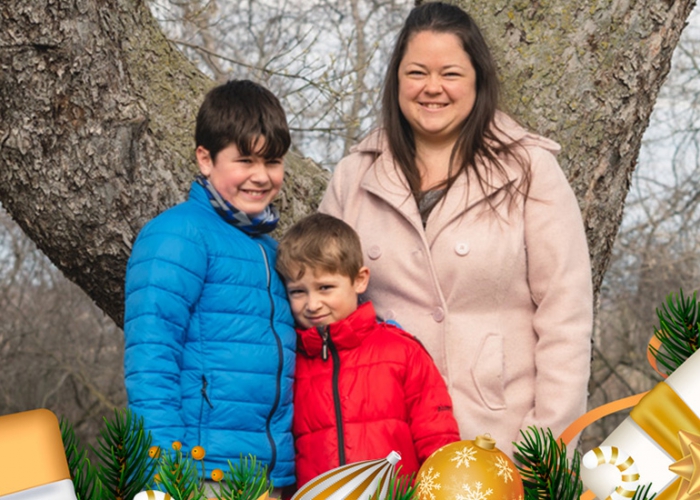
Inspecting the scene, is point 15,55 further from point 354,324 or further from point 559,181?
point 559,181

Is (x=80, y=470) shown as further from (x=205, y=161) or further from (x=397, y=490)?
(x=205, y=161)

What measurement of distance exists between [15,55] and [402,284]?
1400mm

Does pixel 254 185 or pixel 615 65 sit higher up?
pixel 615 65

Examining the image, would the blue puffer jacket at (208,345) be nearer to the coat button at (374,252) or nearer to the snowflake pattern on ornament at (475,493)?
the coat button at (374,252)

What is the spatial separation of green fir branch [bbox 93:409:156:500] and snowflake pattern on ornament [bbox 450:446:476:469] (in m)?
0.27

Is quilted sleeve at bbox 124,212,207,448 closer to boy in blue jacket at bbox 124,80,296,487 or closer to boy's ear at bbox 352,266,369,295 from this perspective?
boy in blue jacket at bbox 124,80,296,487

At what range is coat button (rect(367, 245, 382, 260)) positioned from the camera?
2.56 m

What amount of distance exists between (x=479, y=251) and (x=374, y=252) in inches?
12.8

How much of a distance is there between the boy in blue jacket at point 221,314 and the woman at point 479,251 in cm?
39

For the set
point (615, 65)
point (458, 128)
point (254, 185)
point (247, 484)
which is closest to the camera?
point (247, 484)

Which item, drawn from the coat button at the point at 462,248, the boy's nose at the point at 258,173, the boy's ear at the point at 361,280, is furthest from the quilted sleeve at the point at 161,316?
the coat button at the point at 462,248

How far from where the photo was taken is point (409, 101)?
2508mm

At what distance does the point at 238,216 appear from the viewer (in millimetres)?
2371

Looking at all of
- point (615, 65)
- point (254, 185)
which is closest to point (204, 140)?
point (254, 185)
